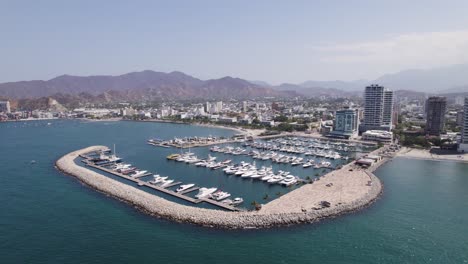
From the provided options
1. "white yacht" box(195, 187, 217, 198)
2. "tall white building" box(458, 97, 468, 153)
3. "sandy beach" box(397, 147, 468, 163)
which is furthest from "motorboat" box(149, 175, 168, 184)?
"tall white building" box(458, 97, 468, 153)

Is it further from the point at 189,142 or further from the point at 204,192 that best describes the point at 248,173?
the point at 189,142

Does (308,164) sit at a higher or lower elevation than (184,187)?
higher

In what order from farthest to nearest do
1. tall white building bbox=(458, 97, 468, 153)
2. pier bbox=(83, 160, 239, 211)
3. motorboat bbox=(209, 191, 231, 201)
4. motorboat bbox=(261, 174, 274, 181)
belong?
1. tall white building bbox=(458, 97, 468, 153)
2. motorboat bbox=(261, 174, 274, 181)
3. motorboat bbox=(209, 191, 231, 201)
4. pier bbox=(83, 160, 239, 211)

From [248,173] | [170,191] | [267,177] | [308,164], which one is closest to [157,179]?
[170,191]

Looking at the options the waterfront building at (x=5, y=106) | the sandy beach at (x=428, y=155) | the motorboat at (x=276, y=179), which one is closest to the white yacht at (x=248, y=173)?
the motorboat at (x=276, y=179)

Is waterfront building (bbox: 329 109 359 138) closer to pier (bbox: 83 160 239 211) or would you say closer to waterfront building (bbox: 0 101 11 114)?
pier (bbox: 83 160 239 211)

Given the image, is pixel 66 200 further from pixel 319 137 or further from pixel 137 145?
pixel 319 137
